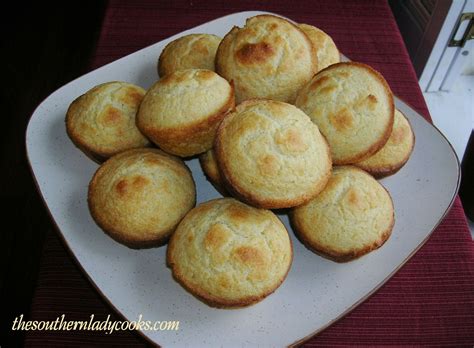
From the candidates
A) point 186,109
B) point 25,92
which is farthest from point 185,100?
point 25,92

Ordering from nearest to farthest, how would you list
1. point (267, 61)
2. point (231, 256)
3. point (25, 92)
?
point (231, 256) < point (267, 61) < point (25, 92)

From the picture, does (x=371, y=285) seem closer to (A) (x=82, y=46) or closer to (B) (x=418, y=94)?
(B) (x=418, y=94)

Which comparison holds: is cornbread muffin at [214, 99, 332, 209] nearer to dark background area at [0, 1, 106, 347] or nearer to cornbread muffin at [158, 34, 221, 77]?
cornbread muffin at [158, 34, 221, 77]

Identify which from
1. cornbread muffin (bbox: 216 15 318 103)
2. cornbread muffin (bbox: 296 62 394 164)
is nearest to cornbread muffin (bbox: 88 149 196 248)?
cornbread muffin (bbox: 216 15 318 103)

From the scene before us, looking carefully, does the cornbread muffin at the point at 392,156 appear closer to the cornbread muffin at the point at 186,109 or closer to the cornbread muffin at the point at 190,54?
the cornbread muffin at the point at 186,109

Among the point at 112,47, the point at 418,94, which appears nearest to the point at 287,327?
the point at 418,94

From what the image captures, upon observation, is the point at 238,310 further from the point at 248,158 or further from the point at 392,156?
the point at 392,156
